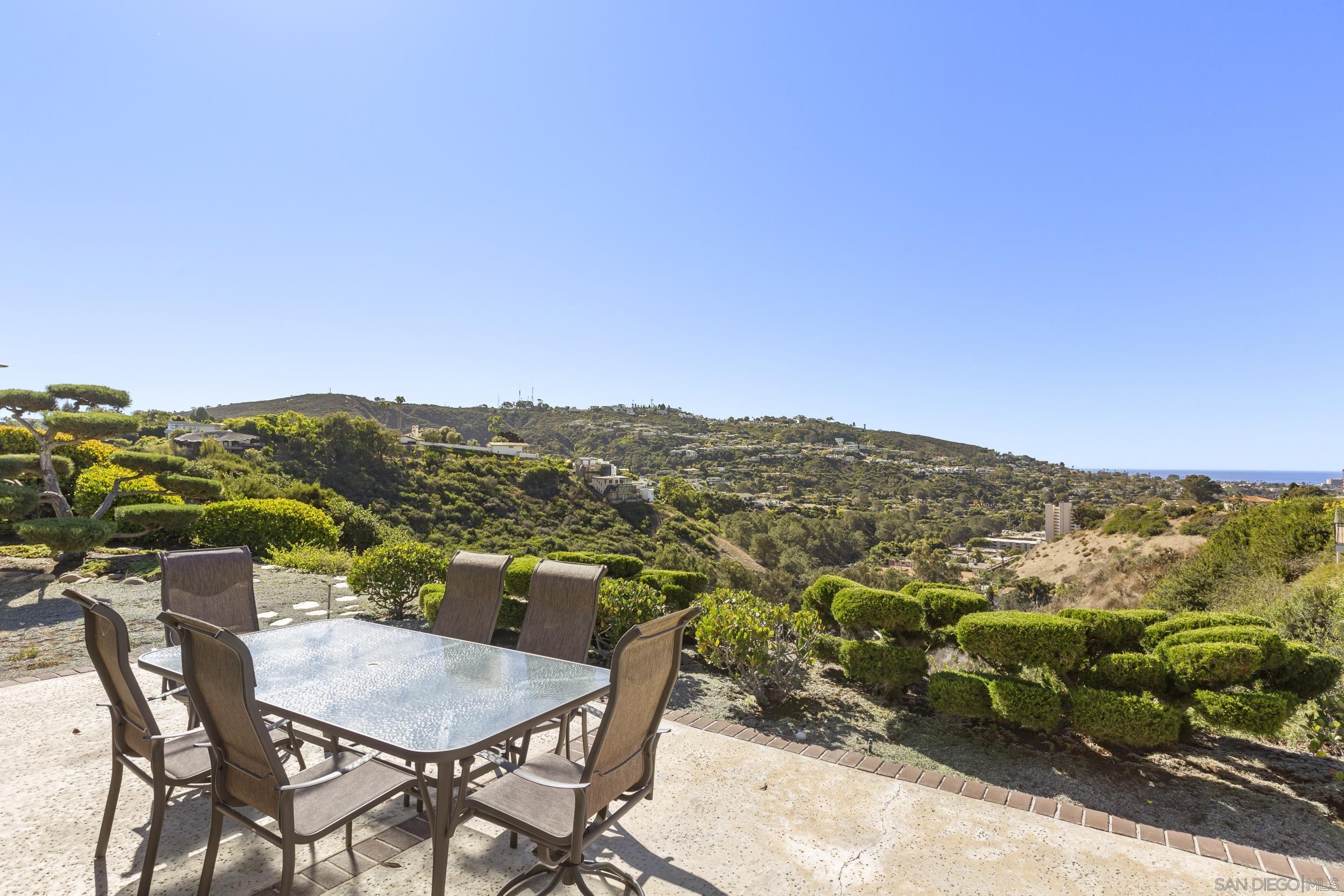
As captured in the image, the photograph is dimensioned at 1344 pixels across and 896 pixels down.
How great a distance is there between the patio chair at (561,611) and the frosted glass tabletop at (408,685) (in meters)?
0.25

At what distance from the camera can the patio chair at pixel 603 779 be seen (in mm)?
1696

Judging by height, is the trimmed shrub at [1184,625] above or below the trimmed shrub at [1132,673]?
above

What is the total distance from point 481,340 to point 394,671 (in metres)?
19.9

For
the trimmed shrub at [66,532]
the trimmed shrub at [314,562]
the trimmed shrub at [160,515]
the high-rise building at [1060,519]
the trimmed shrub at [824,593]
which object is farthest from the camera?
the high-rise building at [1060,519]

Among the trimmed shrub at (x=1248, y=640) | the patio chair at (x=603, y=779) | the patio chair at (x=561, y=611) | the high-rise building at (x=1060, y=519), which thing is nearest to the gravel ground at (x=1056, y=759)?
the trimmed shrub at (x=1248, y=640)

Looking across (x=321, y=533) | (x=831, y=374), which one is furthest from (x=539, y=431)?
(x=321, y=533)

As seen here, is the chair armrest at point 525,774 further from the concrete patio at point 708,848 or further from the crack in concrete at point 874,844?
the crack in concrete at point 874,844

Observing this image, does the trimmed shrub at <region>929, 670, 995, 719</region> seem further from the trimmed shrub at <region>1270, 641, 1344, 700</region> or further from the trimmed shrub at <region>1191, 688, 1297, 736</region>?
the trimmed shrub at <region>1270, 641, 1344, 700</region>

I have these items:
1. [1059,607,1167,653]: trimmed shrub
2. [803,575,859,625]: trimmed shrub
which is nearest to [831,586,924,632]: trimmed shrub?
[803,575,859,625]: trimmed shrub

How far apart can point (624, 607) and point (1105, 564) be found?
2380 cm

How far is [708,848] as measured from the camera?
237 cm

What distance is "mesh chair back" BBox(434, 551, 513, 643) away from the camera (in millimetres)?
3375

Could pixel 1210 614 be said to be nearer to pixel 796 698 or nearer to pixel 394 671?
pixel 796 698

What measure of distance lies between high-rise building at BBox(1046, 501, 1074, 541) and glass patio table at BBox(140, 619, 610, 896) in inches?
1392
